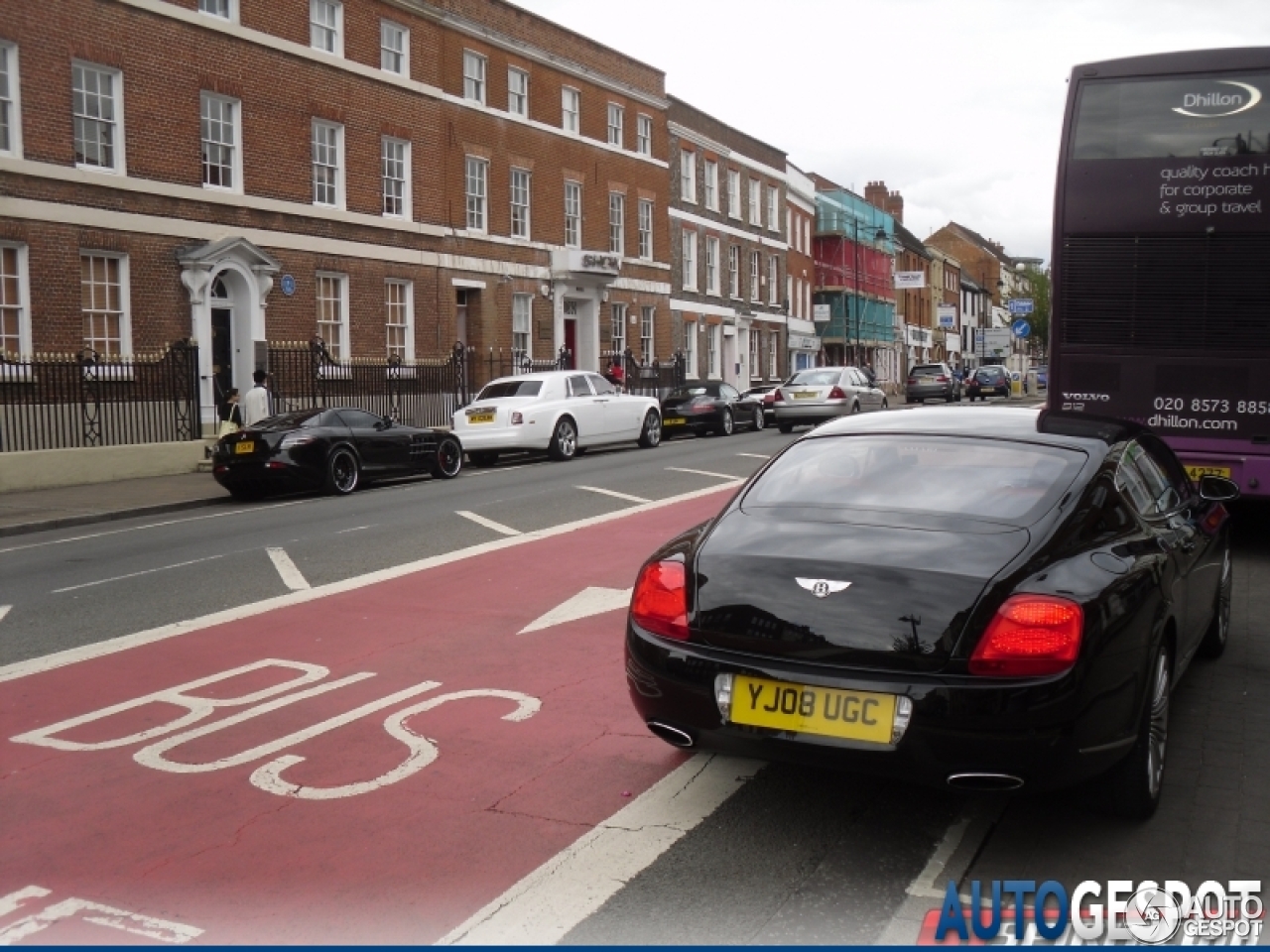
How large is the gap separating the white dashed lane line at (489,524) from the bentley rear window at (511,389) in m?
8.08

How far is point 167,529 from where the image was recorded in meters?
14.2

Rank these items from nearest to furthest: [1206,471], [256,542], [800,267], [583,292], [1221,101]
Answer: [1221,101]
[1206,471]
[256,542]
[583,292]
[800,267]

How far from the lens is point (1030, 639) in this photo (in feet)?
13.3

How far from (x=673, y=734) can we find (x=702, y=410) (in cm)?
2426

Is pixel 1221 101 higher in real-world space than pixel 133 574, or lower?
higher

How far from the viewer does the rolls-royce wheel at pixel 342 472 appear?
1745 cm

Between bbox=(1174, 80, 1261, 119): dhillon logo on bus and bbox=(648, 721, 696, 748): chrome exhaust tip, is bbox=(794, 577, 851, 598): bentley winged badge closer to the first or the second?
bbox=(648, 721, 696, 748): chrome exhaust tip

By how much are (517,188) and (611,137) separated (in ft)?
18.4

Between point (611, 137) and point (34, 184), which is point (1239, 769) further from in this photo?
point (611, 137)

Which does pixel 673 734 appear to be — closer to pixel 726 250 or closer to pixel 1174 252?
pixel 1174 252

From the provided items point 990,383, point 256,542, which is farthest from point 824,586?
point 990,383

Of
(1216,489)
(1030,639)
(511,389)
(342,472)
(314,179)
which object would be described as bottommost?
(342,472)

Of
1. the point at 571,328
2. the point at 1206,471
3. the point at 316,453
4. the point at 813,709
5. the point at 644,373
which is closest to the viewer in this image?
the point at 813,709

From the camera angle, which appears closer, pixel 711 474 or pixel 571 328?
pixel 711 474
